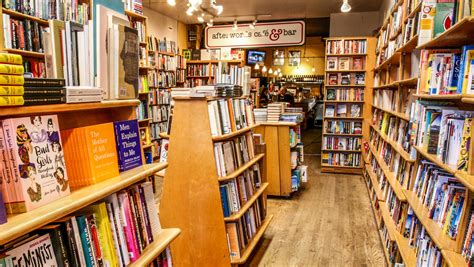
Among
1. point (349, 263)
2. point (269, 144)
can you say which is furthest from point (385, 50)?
point (349, 263)

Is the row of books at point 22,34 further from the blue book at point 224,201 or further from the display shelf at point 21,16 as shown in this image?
the blue book at point 224,201

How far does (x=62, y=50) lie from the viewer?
4.62 feet

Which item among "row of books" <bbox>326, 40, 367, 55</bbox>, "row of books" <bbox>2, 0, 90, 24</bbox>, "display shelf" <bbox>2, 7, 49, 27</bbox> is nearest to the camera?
"display shelf" <bbox>2, 7, 49, 27</bbox>

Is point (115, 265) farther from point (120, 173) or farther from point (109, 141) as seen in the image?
point (109, 141)

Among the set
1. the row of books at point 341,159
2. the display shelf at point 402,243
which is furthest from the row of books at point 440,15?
the row of books at point 341,159

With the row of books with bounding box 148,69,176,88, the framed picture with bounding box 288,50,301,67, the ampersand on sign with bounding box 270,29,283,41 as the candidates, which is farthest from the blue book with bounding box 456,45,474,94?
the framed picture with bounding box 288,50,301,67

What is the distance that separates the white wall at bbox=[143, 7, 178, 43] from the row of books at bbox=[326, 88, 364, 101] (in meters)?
4.05

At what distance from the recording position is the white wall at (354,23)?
731cm

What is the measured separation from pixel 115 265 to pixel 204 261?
4.46 ft

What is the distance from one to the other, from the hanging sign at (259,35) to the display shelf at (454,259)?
4274mm

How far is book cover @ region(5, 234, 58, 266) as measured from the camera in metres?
1.01

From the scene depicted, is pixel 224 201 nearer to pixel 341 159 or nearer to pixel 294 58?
pixel 341 159

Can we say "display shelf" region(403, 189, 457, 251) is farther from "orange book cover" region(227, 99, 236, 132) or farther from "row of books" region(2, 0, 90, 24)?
"row of books" region(2, 0, 90, 24)

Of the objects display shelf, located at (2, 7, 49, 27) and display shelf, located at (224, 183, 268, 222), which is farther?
display shelf, located at (2, 7, 49, 27)
